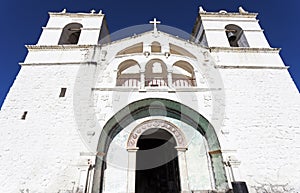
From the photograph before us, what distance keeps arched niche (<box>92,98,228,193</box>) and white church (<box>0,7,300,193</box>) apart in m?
0.04

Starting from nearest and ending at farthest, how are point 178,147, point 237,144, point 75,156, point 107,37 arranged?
point 75,156 → point 237,144 → point 178,147 → point 107,37

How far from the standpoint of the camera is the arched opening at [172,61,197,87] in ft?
25.1

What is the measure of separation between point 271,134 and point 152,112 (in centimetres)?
434

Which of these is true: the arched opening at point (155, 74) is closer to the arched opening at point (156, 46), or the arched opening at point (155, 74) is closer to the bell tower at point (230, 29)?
the arched opening at point (156, 46)

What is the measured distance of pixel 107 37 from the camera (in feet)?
36.4

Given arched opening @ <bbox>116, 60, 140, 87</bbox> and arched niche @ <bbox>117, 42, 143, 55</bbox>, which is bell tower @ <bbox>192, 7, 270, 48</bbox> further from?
arched opening @ <bbox>116, 60, 140, 87</bbox>

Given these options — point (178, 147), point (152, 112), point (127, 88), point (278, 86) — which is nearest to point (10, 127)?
point (127, 88)

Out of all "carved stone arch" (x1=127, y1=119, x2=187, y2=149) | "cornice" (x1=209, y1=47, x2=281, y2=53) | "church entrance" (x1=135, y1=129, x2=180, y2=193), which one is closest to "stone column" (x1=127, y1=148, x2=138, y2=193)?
"carved stone arch" (x1=127, y1=119, x2=187, y2=149)

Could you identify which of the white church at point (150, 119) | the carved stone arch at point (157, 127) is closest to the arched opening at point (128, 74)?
the white church at point (150, 119)

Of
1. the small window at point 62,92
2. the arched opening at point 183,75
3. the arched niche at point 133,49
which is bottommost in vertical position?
the small window at point 62,92

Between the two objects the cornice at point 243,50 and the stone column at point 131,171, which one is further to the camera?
the cornice at point 243,50

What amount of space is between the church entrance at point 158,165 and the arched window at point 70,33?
694 centimetres

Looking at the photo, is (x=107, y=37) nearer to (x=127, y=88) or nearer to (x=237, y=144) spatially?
(x=127, y=88)

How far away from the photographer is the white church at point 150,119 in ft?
17.5
